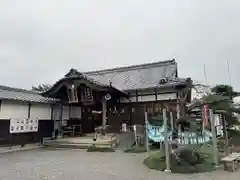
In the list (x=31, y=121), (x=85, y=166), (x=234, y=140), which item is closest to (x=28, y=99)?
(x=31, y=121)

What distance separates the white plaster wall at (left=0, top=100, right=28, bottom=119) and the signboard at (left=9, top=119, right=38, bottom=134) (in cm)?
29

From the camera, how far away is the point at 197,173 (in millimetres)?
6367

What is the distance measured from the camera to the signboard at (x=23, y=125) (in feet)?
42.7

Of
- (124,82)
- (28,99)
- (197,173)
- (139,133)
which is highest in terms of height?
(124,82)

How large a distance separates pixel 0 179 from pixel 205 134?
5.91 meters

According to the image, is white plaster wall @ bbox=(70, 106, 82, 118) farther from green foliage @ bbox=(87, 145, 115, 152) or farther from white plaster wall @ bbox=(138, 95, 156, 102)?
green foliage @ bbox=(87, 145, 115, 152)

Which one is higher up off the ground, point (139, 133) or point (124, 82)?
point (124, 82)

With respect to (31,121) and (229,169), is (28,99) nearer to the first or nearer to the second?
(31,121)

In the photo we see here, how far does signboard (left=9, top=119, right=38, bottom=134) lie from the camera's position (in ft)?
42.7

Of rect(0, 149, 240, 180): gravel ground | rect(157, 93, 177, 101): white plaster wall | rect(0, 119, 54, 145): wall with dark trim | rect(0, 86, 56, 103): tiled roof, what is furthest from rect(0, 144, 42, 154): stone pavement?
rect(157, 93, 177, 101): white plaster wall

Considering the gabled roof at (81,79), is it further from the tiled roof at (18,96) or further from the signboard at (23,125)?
the signboard at (23,125)

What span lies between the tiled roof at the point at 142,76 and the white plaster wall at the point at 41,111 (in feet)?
13.4

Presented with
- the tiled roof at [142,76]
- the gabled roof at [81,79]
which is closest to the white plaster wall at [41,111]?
the gabled roof at [81,79]

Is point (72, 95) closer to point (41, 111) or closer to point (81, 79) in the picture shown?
point (81, 79)
